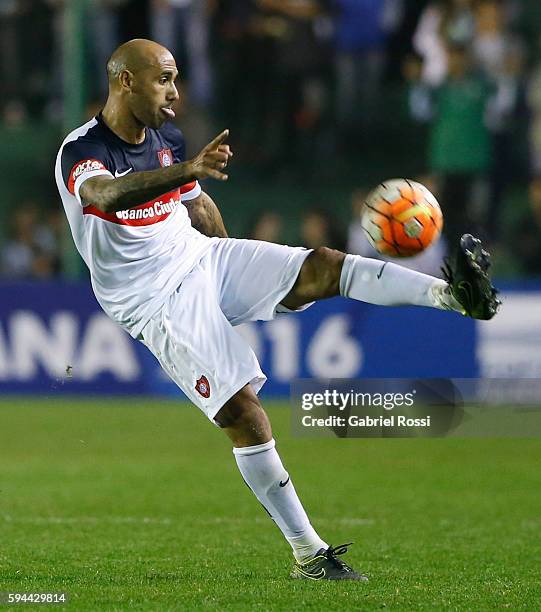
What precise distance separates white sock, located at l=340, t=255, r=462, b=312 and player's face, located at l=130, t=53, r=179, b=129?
1.07m

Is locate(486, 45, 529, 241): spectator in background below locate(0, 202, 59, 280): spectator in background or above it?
above

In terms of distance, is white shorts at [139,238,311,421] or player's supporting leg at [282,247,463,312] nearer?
player's supporting leg at [282,247,463,312]

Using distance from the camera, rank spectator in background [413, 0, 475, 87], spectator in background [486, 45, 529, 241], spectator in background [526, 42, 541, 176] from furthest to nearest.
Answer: spectator in background [526, 42, 541, 176], spectator in background [413, 0, 475, 87], spectator in background [486, 45, 529, 241]

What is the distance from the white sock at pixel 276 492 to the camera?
19.0ft

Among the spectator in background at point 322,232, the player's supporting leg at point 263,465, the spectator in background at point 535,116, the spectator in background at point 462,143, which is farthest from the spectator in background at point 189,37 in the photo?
the player's supporting leg at point 263,465

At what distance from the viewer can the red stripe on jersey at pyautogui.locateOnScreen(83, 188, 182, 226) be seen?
5926 mm

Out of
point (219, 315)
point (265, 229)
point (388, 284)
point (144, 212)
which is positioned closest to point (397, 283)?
point (388, 284)

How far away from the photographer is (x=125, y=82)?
5.96m

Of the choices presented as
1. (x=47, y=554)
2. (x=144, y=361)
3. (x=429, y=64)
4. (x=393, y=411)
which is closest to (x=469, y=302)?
(x=393, y=411)

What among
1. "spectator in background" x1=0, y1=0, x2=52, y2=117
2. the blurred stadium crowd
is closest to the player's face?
the blurred stadium crowd

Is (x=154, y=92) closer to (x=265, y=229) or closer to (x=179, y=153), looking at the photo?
(x=179, y=153)

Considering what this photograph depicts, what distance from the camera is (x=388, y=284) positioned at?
5.65 meters

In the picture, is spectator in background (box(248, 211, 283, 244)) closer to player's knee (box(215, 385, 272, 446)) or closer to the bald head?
the bald head

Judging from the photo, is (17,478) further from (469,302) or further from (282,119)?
(282,119)
